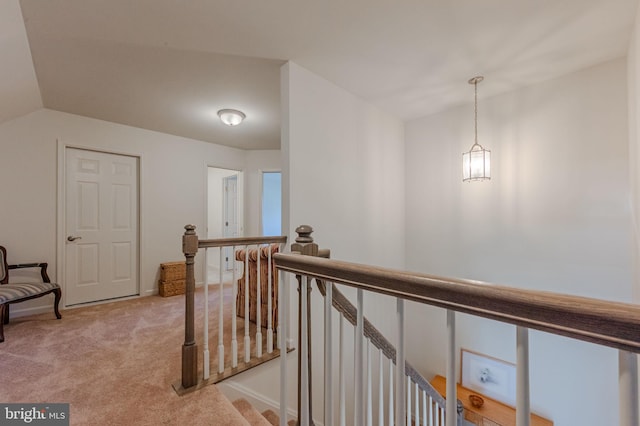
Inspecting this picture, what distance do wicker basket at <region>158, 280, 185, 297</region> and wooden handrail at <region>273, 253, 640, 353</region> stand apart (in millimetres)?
3827

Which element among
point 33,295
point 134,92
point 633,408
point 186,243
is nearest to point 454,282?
point 633,408

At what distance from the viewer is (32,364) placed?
6.67 feet

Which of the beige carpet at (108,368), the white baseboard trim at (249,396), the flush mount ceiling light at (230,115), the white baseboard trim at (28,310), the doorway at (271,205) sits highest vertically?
the flush mount ceiling light at (230,115)

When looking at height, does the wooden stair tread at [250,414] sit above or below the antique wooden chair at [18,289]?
below

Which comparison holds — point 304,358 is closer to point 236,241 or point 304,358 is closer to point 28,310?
point 236,241

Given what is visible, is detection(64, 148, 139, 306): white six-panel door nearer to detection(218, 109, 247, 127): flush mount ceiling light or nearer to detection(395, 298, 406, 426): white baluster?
detection(218, 109, 247, 127): flush mount ceiling light

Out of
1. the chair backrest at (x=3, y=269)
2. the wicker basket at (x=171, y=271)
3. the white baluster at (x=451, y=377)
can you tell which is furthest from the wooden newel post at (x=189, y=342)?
the chair backrest at (x=3, y=269)

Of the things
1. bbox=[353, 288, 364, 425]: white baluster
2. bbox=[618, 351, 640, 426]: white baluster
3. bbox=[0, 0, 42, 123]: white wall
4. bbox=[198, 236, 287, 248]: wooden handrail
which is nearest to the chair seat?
bbox=[0, 0, 42, 123]: white wall

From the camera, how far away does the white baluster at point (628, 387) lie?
1.45 ft

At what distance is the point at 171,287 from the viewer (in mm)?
3832

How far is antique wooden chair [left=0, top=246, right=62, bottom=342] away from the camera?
96.3 inches

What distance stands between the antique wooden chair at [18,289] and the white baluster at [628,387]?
369cm

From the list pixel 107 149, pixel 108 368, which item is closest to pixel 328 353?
pixel 108 368

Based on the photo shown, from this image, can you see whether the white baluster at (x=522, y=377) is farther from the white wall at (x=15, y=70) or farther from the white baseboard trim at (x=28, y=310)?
the white baseboard trim at (x=28, y=310)
